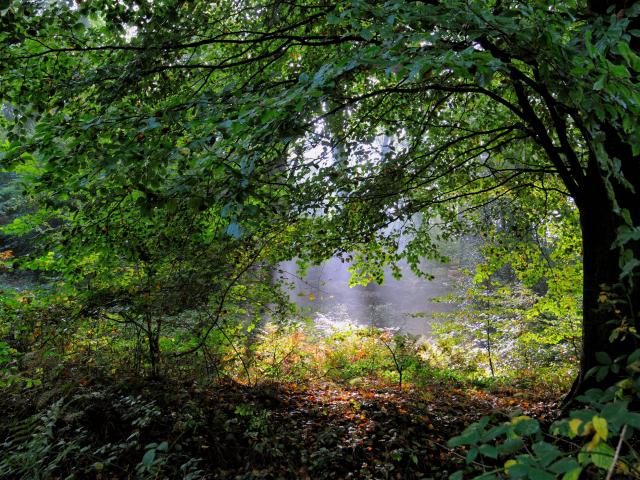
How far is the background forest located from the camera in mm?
1924

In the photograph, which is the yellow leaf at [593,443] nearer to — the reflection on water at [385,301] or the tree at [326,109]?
the tree at [326,109]

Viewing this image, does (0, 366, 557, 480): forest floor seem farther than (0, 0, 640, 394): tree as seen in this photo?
Yes

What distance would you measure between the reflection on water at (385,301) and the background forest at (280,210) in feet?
32.0

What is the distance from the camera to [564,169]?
3.93m

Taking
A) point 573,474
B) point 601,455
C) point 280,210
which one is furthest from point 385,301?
point 573,474

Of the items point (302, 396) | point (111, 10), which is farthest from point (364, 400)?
point (111, 10)

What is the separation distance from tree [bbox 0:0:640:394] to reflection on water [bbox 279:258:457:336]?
420 inches

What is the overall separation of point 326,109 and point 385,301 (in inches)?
795

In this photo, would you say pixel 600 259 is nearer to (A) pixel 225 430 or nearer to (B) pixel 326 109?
(B) pixel 326 109

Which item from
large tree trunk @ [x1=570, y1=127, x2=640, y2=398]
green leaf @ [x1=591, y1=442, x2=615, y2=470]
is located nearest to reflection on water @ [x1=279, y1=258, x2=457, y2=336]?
large tree trunk @ [x1=570, y1=127, x2=640, y2=398]

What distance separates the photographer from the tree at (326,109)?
1.89m

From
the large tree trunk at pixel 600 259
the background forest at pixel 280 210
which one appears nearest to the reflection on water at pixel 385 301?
the background forest at pixel 280 210

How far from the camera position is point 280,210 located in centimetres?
382

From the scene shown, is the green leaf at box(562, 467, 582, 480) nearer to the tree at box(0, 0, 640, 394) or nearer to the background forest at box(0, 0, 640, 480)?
the background forest at box(0, 0, 640, 480)
